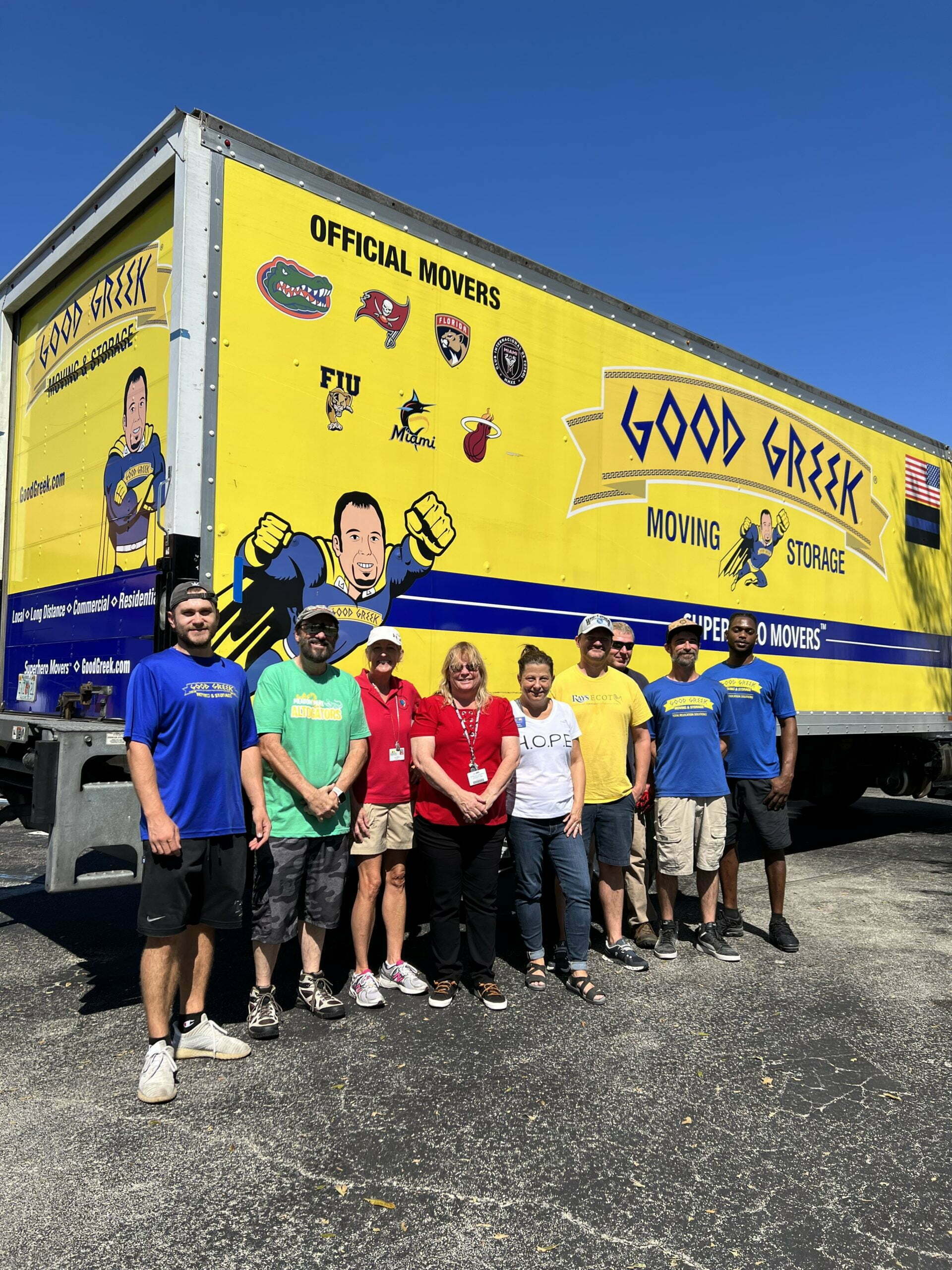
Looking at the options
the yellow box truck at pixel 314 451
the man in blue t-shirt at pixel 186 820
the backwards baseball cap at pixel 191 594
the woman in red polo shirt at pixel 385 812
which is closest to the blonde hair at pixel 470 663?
the woman in red polo shirt at pixel 385 812

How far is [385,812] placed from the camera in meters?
4.51

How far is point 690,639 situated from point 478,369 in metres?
1.89

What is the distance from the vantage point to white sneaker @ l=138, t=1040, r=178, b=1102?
3330mm

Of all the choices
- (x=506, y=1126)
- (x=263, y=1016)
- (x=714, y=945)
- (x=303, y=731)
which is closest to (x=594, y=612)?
(x=714, y=945)

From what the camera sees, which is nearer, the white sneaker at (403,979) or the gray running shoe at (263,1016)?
the gray running shoe at (263,1016)

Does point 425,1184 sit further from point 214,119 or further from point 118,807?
point 214,119

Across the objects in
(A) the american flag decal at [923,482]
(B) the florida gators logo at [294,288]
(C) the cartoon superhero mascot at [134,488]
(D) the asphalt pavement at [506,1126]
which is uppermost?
(A) the american flag decal at [923,482]

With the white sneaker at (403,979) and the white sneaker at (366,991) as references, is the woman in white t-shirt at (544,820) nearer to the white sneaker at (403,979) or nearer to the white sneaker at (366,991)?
the white sneaker at (403,979)

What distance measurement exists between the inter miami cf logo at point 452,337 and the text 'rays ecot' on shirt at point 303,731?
6.22 feet

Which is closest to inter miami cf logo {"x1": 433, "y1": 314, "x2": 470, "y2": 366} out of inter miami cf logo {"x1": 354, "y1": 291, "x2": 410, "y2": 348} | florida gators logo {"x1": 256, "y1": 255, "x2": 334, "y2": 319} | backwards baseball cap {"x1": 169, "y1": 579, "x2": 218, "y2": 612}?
inter miami cf logo {"x1": 354, "y1": 291, "x2": 410, "y2": 348}

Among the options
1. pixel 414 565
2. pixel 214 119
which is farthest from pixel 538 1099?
pixel 214 119

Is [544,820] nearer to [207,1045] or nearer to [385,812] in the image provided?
[385,812]

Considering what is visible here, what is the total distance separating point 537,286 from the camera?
5457 mm

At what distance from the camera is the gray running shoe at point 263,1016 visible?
3.88 meters
